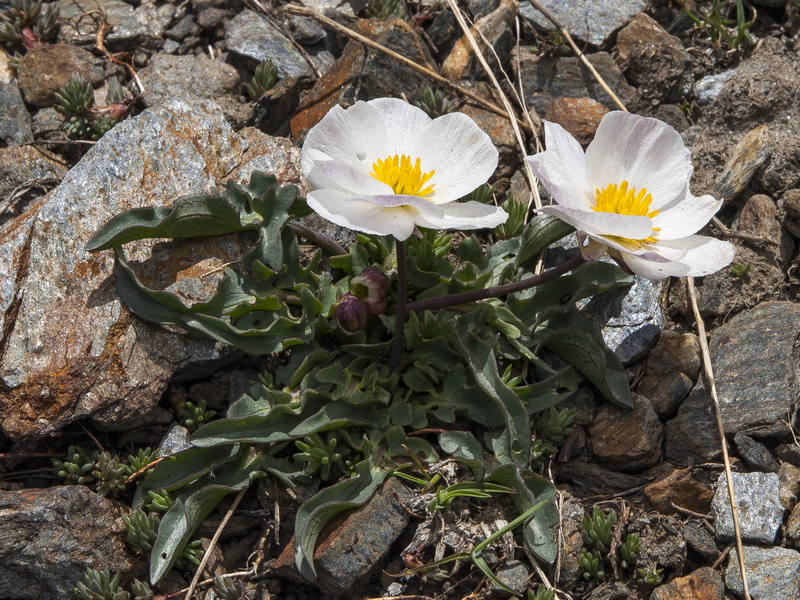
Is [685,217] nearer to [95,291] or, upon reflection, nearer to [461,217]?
[461,217]

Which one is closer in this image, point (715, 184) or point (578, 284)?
point (578, 284)

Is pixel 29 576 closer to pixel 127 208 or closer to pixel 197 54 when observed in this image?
pixel 127 208

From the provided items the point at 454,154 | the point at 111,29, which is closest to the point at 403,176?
the point at 454,154

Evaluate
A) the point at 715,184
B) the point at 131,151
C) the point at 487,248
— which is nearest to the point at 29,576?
the point at 131,151

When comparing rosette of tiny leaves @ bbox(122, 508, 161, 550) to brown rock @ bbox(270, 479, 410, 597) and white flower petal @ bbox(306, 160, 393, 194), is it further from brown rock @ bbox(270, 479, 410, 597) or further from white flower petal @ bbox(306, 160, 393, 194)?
white flower petal @ bbox(306, 160, 393, 194)

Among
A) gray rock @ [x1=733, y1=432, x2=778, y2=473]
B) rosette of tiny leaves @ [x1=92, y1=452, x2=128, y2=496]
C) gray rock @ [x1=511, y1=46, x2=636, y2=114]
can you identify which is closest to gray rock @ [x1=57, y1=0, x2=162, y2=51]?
gray rock @ [x1=511, y1=46, x2=636, y2=114]

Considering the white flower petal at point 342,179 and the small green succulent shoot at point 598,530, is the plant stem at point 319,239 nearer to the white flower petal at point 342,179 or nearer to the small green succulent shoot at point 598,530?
the white flower petal at point 342,179
